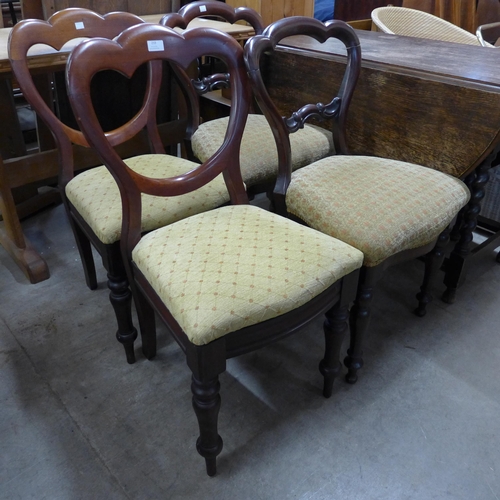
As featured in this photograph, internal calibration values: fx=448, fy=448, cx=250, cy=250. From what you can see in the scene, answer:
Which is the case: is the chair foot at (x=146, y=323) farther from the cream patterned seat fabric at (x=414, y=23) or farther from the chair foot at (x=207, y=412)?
the cream patterned seat fabric at (x=414, y=23)

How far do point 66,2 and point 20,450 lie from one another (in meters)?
1.69

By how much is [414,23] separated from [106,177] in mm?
1994

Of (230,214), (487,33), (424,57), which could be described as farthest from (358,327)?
(487,33)

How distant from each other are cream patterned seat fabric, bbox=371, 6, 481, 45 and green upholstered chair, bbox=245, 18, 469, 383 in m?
1.35

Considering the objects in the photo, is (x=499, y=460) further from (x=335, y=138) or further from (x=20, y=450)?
(x=20, y=450)

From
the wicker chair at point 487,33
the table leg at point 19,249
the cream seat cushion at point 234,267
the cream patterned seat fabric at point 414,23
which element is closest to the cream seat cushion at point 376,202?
the cream seat cushion at point 234,267

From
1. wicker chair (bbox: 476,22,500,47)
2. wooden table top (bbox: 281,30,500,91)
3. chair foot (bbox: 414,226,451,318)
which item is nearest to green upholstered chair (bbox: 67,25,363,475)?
chair foot (bbox: 414,226,451,318)

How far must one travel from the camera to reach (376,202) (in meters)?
1.14

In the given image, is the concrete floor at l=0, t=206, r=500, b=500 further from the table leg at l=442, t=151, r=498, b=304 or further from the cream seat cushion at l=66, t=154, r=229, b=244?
the cream seat cushion at l=66, t=154, r=229, b=244

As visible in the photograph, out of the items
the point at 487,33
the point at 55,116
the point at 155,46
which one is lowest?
the point at 55,116

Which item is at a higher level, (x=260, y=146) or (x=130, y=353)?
(x=260, y=146)

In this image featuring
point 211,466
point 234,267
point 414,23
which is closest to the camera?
point 234,267

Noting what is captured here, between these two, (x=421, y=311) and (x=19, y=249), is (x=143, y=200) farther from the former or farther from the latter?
(x=421, y=311)

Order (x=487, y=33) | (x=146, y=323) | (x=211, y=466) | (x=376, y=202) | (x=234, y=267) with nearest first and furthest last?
(x=234, y=267) → (x=211, y=466) → (x=376, y=202) → (x=146, y=323) → (x=487, y=33)
